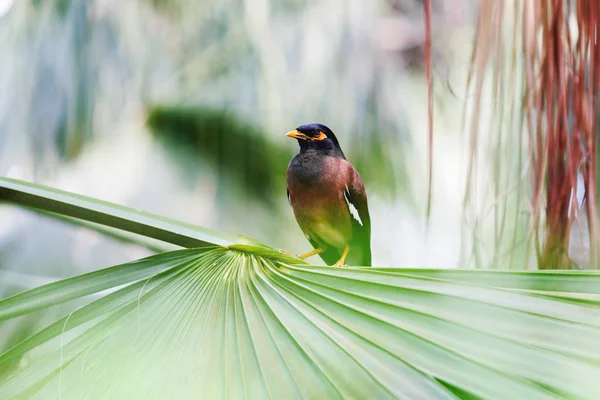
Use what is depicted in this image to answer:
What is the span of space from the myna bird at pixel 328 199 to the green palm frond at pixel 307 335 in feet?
0.95

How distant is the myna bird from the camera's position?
725 millimetres

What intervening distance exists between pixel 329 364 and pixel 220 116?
16.0 inches

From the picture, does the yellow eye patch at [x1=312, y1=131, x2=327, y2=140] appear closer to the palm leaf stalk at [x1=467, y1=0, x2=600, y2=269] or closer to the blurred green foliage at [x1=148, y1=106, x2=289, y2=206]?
the blurred green foliage at [x1=148, y1=106, x2=289, y2=206]

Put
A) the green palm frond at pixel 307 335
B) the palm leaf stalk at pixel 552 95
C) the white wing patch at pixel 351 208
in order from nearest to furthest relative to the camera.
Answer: the green palm frond at pixel 307 335, the palm leaf stalk at pixel 552 95, the white wing patch at pixel 351 208

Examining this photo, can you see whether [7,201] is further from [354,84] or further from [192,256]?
[354,84]

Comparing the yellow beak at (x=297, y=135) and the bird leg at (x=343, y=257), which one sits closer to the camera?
the yellow beak at (x=297, y=135)

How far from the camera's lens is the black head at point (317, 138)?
2.29ft

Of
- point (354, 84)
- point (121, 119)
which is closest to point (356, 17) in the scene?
point (354, 84)

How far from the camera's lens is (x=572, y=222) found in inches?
20.9

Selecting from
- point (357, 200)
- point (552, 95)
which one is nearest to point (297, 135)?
point (357, 200)

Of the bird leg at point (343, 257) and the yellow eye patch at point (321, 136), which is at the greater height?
the yellow eye patch at point (321, 136)

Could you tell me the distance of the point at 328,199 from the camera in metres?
0.85

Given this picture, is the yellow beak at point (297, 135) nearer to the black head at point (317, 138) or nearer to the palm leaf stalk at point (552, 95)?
the black head at point (317, 138)

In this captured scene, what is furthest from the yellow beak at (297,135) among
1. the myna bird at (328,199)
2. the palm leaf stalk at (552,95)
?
the palm leaf stalk at (552,95)
